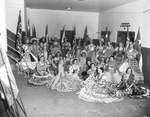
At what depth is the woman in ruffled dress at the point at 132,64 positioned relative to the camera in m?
5.24

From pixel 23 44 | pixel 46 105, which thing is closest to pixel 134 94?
pixel 46 105

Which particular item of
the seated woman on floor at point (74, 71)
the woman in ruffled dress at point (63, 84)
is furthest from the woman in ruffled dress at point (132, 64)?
the woman in ruffled dress at point (63, 84)

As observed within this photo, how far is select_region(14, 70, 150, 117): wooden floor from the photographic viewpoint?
3.18m

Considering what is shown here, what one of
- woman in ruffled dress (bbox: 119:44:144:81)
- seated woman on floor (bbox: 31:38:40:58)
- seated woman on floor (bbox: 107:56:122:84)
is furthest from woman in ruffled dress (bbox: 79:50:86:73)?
seated woman on floor (bbox: 31:38:40:58)

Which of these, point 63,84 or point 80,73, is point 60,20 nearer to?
point 80,73

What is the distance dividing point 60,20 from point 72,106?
22.0 feet

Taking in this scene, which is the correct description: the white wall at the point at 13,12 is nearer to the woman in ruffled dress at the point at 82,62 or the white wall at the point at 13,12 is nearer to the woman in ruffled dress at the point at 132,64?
the woman in ruffled dress at the point at 82,62

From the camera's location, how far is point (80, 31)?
979 centimetres

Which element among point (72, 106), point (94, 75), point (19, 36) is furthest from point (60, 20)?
point (72, 106)

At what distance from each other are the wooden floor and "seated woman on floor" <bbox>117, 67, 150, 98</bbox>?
0.25m

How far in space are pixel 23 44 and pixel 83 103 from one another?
11.5 feet

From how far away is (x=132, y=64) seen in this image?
5.30 m

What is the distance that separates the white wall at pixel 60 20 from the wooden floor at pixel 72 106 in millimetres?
5700

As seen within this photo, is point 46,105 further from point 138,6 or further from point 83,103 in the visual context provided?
point 138,6
